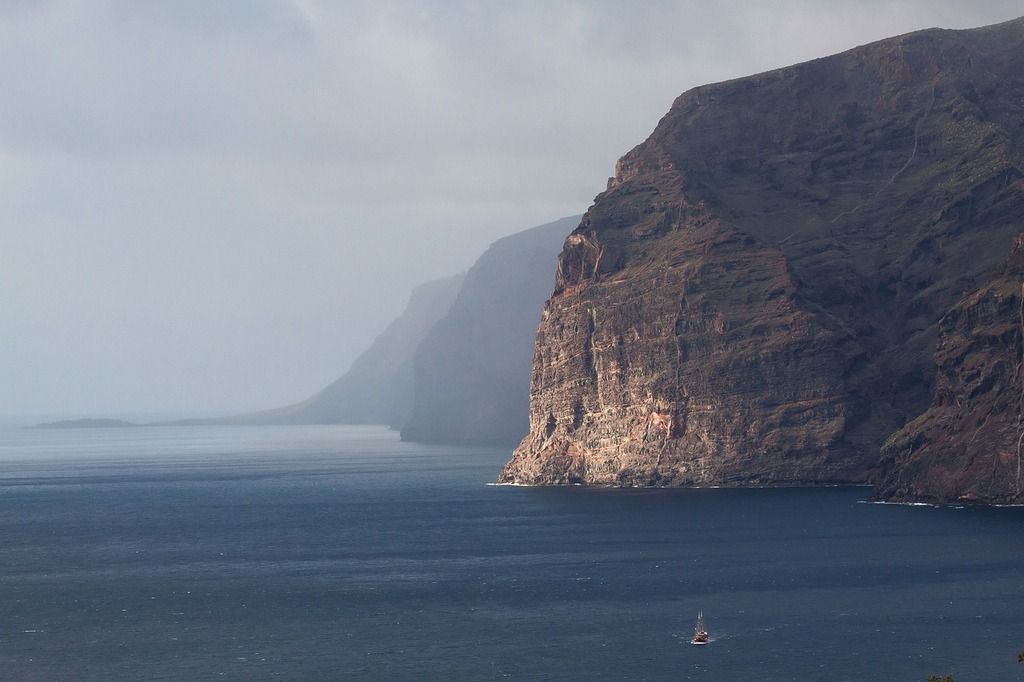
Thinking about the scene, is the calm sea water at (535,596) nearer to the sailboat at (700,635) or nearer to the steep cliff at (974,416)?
the sailboat at (700,635)

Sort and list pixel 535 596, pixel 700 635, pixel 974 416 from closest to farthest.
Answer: pixel 700 635, pixel 535 596, pixel 974 416

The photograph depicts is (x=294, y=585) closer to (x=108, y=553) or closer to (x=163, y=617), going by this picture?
(x=163, y=617)

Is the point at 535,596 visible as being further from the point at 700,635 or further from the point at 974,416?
the point at 974,416

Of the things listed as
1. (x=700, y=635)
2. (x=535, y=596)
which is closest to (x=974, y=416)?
(x=535, y=596)

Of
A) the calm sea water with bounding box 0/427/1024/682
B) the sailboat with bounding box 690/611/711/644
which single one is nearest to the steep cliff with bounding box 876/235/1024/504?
the calm sea water with bounding box 0/427/1024/682

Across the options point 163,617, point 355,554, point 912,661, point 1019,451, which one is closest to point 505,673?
point 912,661

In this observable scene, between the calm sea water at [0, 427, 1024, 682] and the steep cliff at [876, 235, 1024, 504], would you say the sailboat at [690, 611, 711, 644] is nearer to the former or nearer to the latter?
the calm sea water at [0, 427, 1024, 682]

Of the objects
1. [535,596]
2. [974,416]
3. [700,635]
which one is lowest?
[700,635]
